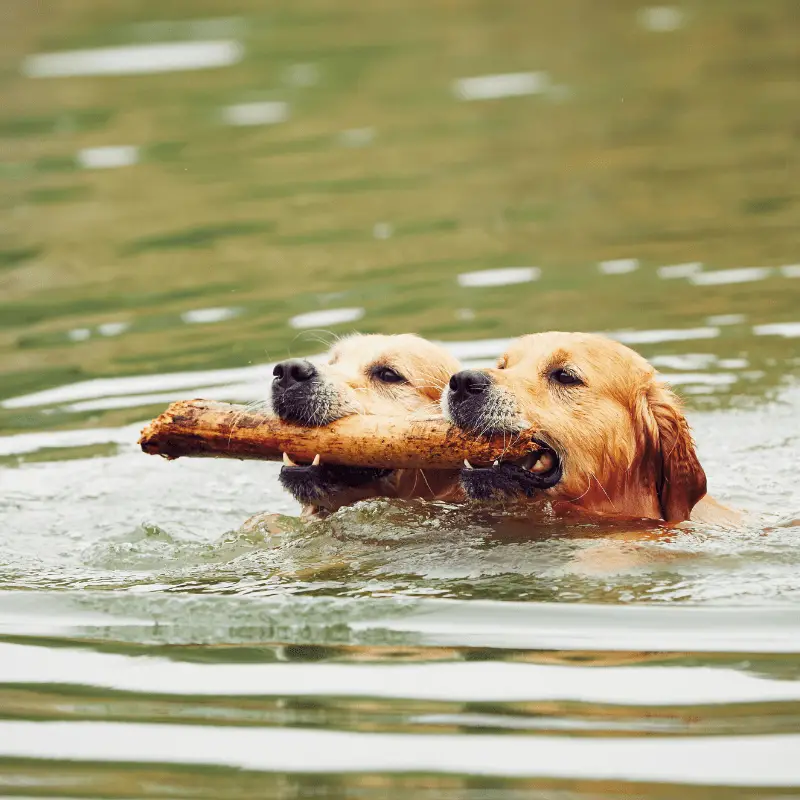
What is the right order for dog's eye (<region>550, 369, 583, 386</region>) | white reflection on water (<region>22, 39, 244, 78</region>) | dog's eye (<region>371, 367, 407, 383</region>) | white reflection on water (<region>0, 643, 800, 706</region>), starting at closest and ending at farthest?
white reflection on water (<region>0, 643, 800, 706</region>) → dog's eye (<region>550, 369, 583, 386</region>) → dog's eye (<region>371, 367, 407, 383</region>) → white reflection on water (<region>22, 39, 244, 78</region>)

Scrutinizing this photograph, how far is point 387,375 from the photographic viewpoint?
7.16 meters

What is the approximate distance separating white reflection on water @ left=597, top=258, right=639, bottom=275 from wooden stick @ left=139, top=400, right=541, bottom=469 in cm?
543

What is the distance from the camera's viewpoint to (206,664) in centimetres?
537

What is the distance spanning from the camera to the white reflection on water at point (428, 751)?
4406 mm

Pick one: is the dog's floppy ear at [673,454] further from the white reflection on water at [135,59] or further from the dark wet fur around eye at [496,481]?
the white reflection on water at [135,59]

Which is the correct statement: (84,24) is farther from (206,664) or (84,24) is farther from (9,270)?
(206,664)

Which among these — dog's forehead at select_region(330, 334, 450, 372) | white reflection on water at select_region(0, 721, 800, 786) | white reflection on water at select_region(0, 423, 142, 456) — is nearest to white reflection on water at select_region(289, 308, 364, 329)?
white reflection on water at select_region(0, 423, 142, 456)

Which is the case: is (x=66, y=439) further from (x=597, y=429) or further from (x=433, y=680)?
(x=433, y=680)

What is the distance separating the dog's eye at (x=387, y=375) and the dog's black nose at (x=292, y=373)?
559 mm

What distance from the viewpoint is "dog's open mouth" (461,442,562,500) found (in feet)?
20.9

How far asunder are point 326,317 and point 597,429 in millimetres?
4401

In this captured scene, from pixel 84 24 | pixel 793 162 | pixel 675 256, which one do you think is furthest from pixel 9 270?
pixel 84 24

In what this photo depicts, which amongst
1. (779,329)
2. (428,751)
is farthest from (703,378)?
(428,751)

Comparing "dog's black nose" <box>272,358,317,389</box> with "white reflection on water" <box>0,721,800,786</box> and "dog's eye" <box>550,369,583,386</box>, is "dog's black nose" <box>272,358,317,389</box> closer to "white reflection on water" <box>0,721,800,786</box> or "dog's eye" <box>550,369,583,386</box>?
"dog's eye" <box>550,369,583,386</box>
